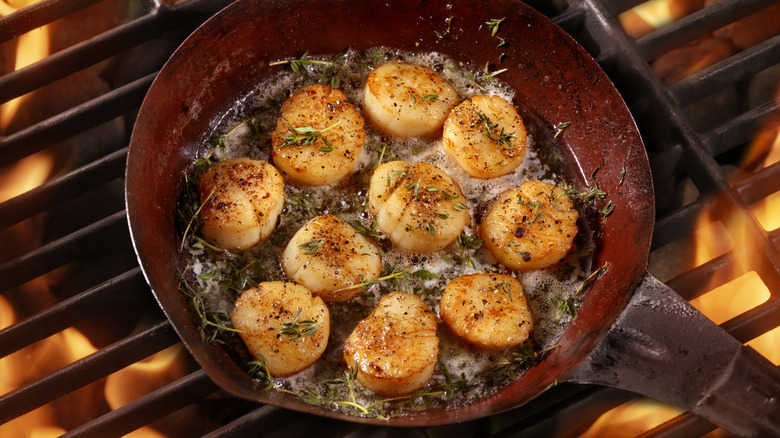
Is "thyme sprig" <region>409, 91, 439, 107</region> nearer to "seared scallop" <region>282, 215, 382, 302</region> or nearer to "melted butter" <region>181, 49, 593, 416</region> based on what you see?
"melted butter" <region>181, 49, 593, 416</region>

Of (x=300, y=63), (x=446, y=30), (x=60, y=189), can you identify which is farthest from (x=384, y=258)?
(x=60, y=189)

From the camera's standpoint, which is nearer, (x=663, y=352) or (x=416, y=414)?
(x=663, y=352)

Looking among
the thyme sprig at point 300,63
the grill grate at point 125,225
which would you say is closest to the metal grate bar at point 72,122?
the grill grate at point 125,225

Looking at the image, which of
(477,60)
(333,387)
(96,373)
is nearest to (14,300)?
(96,373)

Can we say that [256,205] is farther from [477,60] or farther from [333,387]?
[477,60]

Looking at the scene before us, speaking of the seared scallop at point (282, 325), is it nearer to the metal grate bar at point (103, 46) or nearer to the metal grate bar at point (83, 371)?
the metal grate bar at point (83, 371)

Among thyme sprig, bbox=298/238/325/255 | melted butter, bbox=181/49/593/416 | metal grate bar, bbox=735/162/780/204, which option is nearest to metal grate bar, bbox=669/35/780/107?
metal grate bar, bbox=735/162/780/204

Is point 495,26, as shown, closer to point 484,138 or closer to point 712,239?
point 484,138
